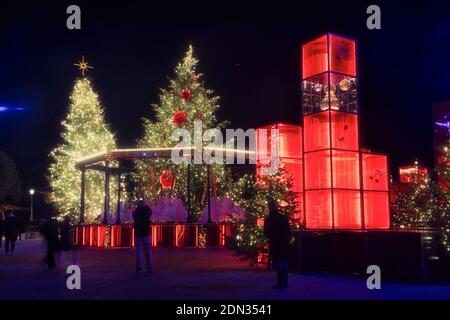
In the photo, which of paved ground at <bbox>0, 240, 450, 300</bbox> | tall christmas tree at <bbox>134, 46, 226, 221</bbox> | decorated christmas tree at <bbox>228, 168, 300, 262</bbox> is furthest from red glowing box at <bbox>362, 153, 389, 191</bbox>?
tall christmas tree at <bbox>134, 46, 226, 221</bbox>

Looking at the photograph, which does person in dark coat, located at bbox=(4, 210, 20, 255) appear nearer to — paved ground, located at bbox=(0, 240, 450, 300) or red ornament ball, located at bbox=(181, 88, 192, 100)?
paved ground, located at bbox=(0, 240, 450, 300)

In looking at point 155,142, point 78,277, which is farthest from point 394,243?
point 155,142

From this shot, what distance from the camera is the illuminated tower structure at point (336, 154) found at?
46.6 feet

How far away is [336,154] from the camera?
46.7 ft

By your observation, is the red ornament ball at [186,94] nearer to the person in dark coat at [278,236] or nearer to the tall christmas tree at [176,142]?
the tall christmas tree at [176,142]

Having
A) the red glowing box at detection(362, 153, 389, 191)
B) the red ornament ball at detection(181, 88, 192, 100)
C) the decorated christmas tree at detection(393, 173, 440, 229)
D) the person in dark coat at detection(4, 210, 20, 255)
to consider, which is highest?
the red ornament ball at detection(181, 88, 192, 100)

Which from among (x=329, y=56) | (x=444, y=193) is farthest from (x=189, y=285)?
(x=329, y=56)

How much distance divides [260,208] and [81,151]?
2534 cm

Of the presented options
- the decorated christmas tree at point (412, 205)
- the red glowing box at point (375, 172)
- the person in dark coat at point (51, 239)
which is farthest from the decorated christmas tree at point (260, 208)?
the decorated christmas tree at point (412, 205)

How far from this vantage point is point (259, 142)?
16344 mm

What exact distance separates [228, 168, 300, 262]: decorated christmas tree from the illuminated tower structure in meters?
1.24

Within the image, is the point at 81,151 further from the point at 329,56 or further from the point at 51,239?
the point at 329,56

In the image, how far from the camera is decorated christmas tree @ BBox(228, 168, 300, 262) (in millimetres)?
13102
